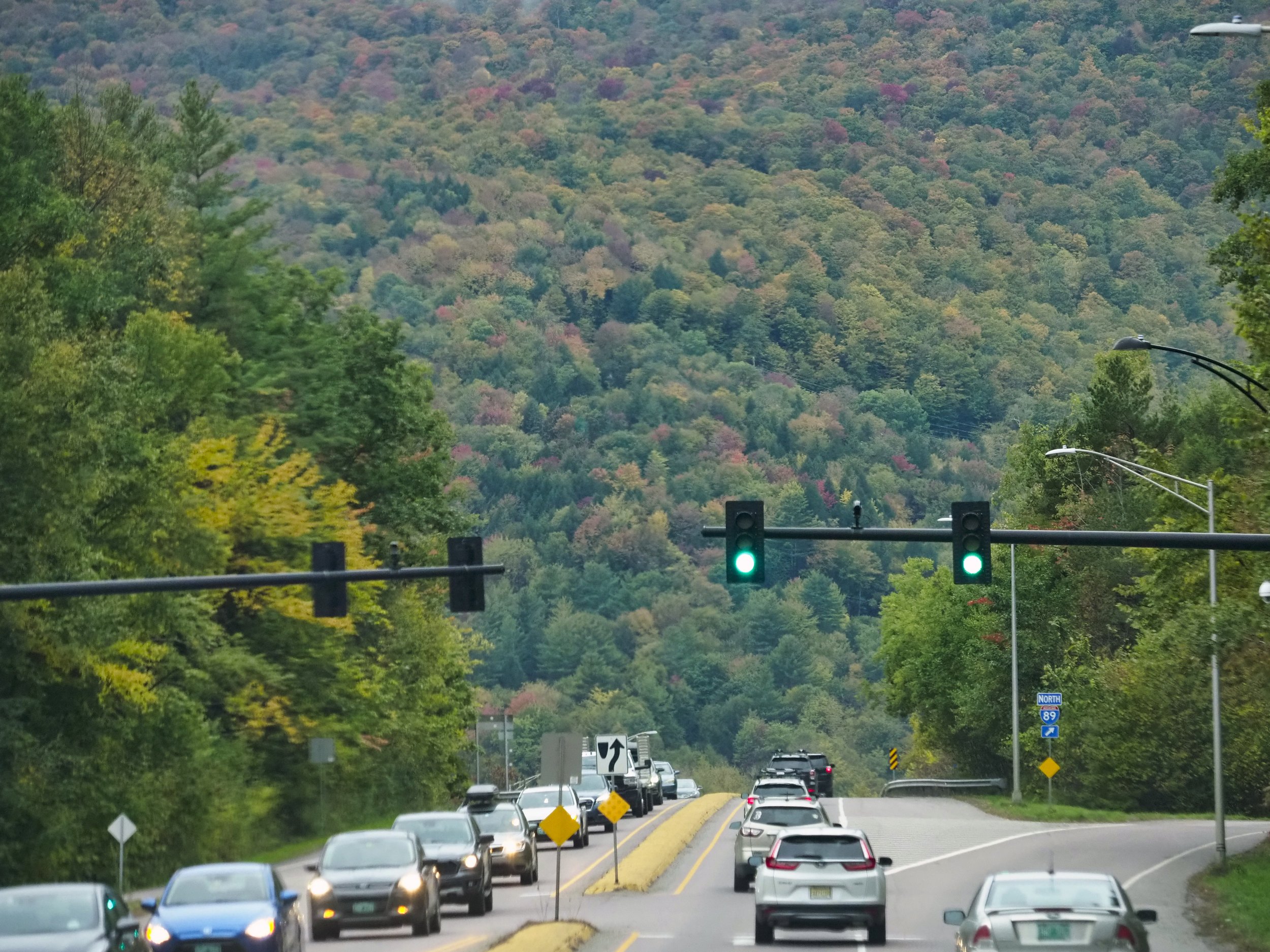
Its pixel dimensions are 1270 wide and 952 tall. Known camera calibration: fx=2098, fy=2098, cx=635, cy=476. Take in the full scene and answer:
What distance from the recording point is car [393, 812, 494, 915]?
34062mm

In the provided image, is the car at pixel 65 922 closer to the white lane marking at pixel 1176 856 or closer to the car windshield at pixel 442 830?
the car windshield at pixel 442 830

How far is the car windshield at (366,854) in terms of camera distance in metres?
30.1

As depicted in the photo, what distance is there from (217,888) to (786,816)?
45.2 feet

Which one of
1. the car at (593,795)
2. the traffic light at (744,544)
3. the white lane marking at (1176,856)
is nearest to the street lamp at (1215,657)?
the white lane marking at (1176,856)

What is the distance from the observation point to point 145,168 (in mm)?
63719

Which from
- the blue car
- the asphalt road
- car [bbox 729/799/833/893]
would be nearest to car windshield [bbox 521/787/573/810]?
the asphalt road

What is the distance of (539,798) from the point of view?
169 feet

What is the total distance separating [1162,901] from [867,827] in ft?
69.4

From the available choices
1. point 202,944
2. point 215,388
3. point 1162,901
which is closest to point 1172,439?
point 215,388

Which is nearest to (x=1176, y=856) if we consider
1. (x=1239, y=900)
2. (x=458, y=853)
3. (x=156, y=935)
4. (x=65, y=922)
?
(x=1239, y=900)

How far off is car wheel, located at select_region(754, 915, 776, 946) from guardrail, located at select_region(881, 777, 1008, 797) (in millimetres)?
53848

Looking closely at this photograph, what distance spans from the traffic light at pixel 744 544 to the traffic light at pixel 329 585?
4.83 meters

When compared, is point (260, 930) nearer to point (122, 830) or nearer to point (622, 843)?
point (122, 830)

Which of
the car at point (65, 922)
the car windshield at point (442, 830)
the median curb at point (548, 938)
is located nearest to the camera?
the car at point (65, 922)
